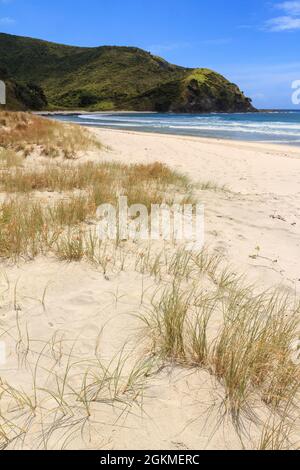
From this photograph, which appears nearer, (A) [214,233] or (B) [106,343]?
(B) [106,343]

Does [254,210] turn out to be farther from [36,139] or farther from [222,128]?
[222,128]

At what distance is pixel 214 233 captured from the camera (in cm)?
524

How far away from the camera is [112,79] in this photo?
5527 inches

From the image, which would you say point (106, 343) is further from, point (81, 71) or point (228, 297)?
point (81, 71)

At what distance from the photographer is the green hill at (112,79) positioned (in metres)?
121

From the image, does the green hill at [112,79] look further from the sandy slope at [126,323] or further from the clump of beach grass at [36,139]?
the sandy slope at [126,323]

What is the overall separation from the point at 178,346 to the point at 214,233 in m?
2.95

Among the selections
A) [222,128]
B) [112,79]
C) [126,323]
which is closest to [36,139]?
[126,323]

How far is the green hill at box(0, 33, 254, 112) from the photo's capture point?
121m

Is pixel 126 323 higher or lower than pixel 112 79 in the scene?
lower

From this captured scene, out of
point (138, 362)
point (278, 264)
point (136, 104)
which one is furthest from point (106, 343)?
point (136, 104)

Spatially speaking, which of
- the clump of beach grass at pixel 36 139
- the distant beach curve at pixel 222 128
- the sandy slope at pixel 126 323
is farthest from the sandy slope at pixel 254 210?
the distant beach curve at pixel 222 128

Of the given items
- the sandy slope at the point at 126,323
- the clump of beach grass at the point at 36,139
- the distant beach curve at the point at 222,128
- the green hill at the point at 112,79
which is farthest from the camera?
the green hill at the point at 112,79
